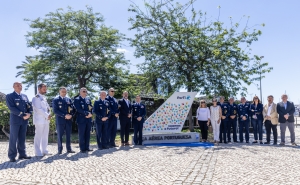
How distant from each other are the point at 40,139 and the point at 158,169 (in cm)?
366

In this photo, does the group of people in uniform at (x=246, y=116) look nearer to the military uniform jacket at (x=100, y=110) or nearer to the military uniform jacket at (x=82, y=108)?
the military uniform jacket at (x=100, y=110)

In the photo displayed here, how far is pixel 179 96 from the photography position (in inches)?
454

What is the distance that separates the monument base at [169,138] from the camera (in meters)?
11.0

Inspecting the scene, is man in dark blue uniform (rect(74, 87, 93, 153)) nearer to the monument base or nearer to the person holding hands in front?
the monument base

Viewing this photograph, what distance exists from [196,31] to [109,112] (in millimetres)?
7219

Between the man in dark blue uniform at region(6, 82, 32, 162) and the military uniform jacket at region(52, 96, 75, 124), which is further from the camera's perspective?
the military uniform jacket at region(52, 96, 75, 124)

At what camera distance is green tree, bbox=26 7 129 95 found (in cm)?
2016

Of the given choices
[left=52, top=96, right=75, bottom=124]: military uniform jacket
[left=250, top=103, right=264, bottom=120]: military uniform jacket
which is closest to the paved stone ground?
[left=52, top=96, right=75, bottom=124]: military uniform jacket

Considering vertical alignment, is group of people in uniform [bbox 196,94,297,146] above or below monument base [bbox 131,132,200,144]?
above

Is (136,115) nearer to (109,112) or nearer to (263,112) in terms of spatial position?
(109,112)

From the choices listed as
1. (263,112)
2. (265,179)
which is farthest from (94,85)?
(265,179)

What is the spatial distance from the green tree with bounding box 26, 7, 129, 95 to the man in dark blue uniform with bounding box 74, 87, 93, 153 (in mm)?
11162

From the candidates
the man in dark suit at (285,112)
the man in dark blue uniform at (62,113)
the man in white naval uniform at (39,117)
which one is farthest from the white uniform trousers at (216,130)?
the man in white naval uniform at (39,117)

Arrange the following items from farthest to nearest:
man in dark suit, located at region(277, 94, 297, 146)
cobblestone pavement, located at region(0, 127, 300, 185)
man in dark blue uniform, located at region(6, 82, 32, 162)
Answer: man in dark suit, located at region(277, 94, 297, 146) → man in dark blue uniform, located at region(6, 82, 32, 162) → cobblestone pavement, located at region(0, 127, 300, 185)
